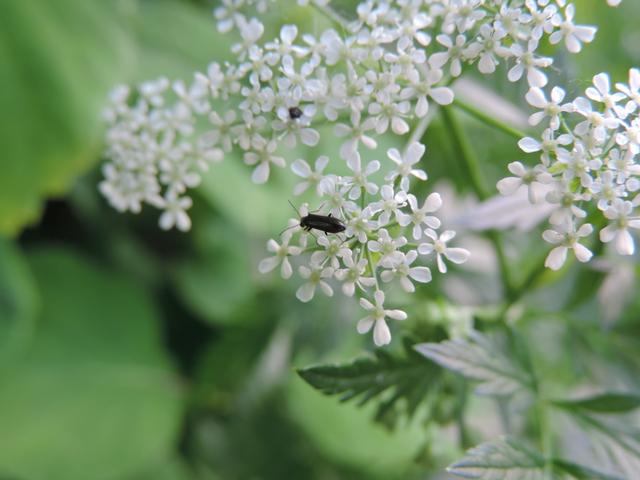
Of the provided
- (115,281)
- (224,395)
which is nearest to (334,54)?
(224,395)

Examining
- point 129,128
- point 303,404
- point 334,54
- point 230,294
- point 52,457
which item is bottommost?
point 52,457

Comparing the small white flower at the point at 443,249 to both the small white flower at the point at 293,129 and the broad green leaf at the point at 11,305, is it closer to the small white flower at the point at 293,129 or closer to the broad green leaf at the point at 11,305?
the small white flower at the point at 293,129

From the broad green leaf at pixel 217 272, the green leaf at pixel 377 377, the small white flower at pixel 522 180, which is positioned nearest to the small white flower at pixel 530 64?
the small white flower at pixel 522 180

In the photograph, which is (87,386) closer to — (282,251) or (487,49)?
(282,251)

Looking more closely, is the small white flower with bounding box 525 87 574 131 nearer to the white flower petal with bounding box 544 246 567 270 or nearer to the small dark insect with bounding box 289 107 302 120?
the white flower petal with bounding box 544 246 567 270

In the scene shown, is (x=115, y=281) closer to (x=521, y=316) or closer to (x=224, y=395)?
(x=224, y=395)

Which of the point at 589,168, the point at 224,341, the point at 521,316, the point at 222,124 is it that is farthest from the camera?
the point at 224,341
